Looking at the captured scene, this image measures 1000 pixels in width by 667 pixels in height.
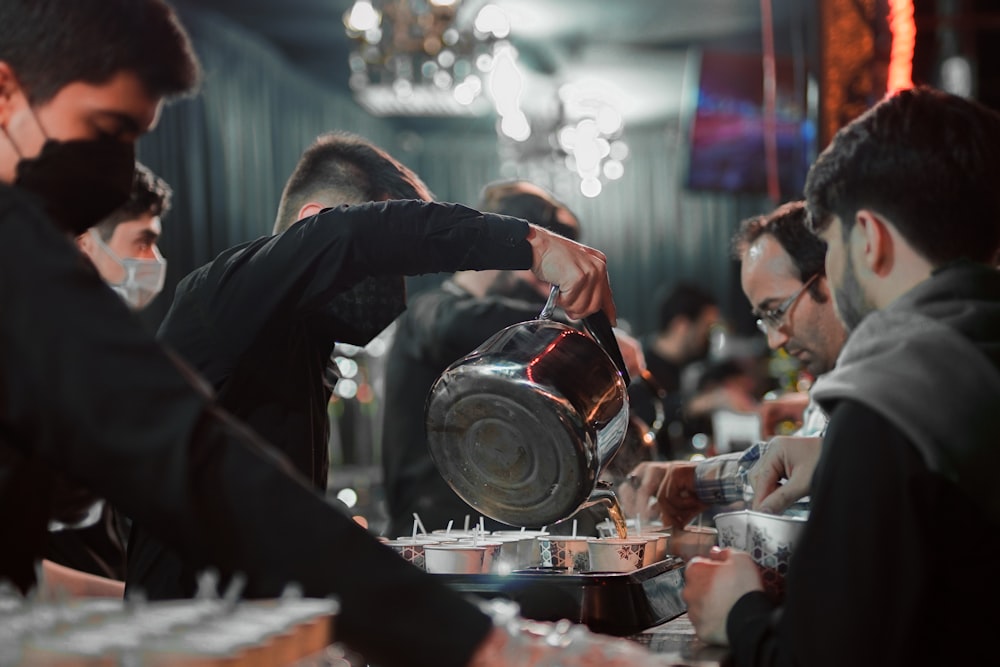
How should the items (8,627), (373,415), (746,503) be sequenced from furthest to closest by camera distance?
Result: (373,415) → (746,503) → (8,627)

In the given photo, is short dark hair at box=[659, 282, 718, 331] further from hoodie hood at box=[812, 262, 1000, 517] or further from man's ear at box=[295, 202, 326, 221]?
hoodie hood at box=[812, 262, 1000, 517]

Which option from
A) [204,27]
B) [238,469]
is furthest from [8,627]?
[204,27]

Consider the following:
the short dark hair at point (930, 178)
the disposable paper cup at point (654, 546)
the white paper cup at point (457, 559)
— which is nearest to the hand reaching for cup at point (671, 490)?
the disposable paper cup at point (654, 546)

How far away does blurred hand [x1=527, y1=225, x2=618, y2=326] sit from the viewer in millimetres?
1920

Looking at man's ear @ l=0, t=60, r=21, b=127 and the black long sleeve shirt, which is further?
man's ear @ l=0, t=60, r=21, b=127

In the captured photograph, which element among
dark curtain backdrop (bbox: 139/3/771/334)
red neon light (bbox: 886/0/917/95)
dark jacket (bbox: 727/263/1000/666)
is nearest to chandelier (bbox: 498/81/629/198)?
dark curtain backdrop (bbox: 139/3/771/334)

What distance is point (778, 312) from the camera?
9.35 ft

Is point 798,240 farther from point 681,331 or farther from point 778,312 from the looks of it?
point 681,331

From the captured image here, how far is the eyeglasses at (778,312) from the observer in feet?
9.20

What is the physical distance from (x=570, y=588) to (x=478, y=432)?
295 millimetres

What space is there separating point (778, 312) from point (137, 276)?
1.82m

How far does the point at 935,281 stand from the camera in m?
1.38

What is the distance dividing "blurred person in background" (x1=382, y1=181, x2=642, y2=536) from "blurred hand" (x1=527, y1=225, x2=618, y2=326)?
44.5 inches

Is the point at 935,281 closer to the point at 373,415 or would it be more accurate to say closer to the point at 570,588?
the point at 570,588
